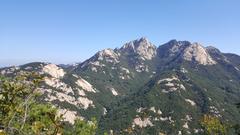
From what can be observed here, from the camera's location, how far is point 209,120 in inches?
3647

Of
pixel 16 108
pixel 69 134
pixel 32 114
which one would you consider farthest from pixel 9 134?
pixel 69 134

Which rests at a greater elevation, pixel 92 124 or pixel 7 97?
pixel 7 97

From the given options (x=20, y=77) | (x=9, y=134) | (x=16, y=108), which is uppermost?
(x=20, y=77)

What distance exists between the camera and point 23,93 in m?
27.7

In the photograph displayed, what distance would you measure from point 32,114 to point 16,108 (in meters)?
28.7

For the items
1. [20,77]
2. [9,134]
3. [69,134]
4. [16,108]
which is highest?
[20,77]

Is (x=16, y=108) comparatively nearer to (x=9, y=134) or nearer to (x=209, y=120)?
(x=9, y=134)

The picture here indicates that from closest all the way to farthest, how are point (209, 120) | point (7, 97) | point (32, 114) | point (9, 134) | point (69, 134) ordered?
1. point (9, 134)
2. point (7, 97)
3. point (32, 114)
4. point (69, 134)
5. point (209, 120)

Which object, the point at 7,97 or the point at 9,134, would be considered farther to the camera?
the point at 7,97

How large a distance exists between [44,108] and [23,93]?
28709mm

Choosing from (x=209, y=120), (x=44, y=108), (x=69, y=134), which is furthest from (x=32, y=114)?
(x=209, y=120)

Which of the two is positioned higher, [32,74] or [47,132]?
[32,74]

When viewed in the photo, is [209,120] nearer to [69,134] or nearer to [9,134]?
[69,134]

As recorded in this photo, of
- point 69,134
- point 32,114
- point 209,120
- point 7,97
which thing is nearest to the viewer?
point 7,97
